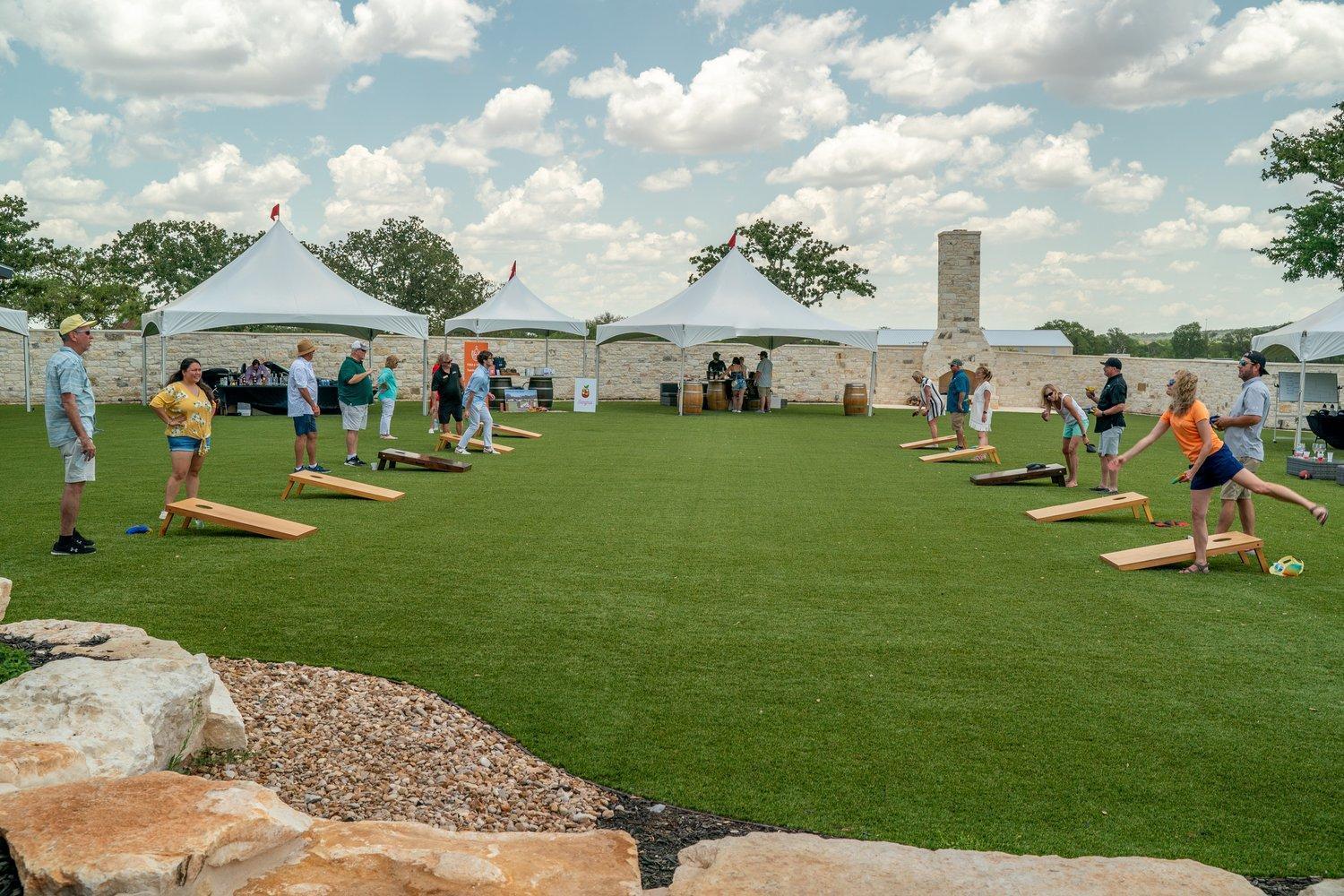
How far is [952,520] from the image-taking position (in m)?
11.3

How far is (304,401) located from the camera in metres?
13.5

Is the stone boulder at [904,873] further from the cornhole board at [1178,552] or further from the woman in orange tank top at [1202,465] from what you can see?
the cornhole board at [1178,552]

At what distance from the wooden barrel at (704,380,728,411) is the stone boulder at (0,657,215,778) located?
27.3 metres

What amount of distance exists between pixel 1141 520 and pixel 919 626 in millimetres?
5764

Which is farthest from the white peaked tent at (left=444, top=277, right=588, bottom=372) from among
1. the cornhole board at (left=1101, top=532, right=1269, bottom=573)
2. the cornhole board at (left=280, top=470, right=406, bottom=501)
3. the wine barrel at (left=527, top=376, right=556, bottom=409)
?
the cornhole board at (left=1101, top=532, right=1269, bottom=573)

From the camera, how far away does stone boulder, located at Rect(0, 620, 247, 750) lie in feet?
15.1

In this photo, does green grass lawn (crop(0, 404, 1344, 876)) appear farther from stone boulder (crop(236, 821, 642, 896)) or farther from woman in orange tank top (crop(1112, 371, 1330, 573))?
stone boulder (crop(236, 821, 642, 896))

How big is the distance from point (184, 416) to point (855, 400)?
2345 centimetres

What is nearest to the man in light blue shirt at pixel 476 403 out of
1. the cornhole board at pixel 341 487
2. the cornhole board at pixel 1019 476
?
the cornhole board at pixel 341 487

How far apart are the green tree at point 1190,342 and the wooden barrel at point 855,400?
220 feet

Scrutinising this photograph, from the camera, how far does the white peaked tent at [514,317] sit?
32062 mm

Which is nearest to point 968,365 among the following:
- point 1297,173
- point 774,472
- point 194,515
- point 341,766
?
point 1297,173

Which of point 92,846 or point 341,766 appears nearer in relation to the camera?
point 92,846

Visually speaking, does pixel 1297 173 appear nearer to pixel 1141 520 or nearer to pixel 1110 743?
pixel 1141 520
